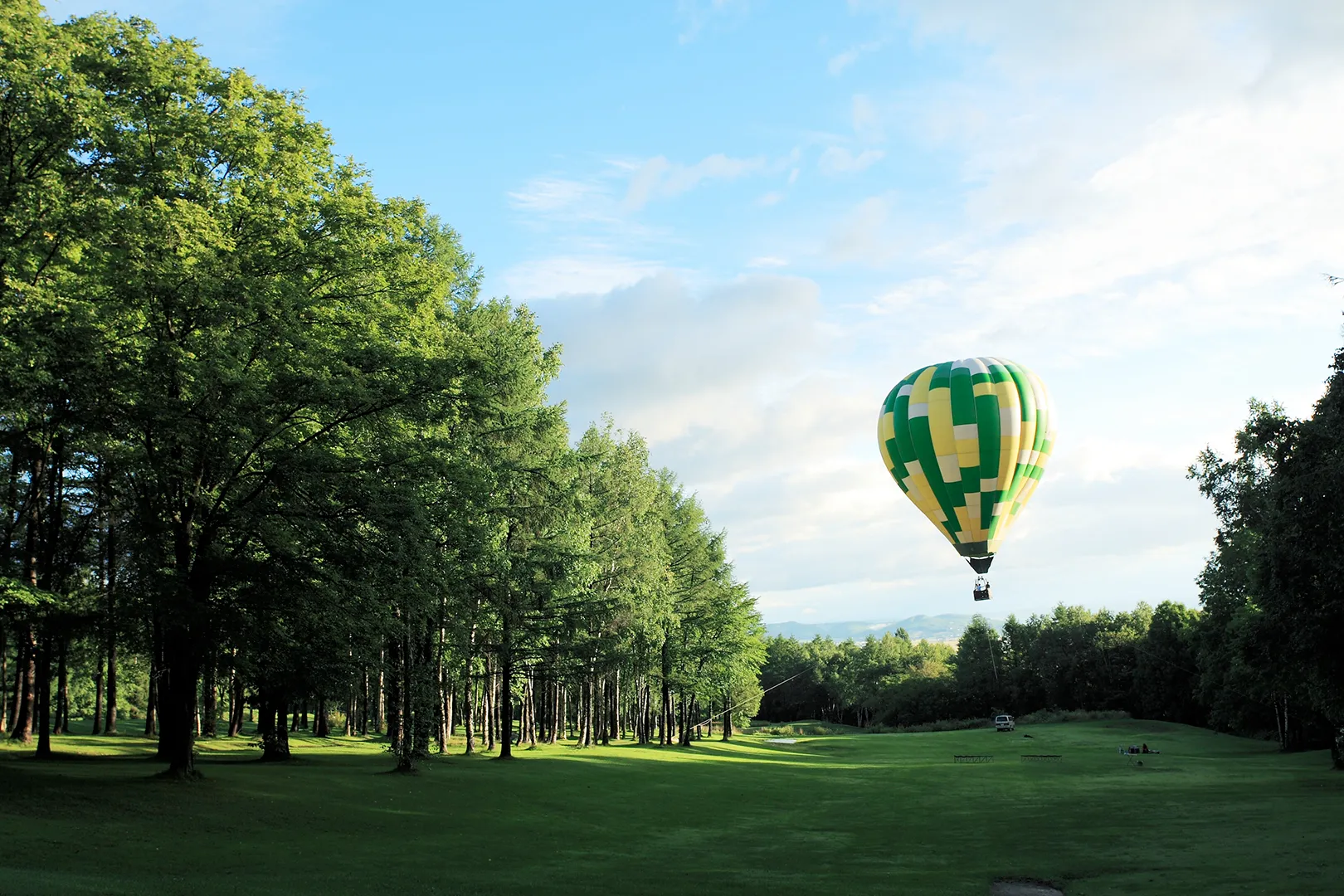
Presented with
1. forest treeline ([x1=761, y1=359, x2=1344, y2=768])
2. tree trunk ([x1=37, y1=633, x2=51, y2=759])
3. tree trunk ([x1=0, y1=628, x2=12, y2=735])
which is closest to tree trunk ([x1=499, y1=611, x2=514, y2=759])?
tree trunk ([x1=37, y1=633, x2=51, y2=759])

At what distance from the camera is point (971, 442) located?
121ft

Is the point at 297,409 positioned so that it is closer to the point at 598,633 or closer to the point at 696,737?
the point at 598,633

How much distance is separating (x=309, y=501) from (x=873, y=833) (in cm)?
1651

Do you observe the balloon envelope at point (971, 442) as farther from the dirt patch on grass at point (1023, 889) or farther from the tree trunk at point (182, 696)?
the tree trunk at point (182, 696)

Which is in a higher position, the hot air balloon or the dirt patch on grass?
the hot air balloon

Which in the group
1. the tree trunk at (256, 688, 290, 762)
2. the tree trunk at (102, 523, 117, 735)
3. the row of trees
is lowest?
the row of trees

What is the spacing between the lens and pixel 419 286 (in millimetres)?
23953

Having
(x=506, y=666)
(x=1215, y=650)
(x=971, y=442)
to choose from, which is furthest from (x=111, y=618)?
(x=1215, y=650)

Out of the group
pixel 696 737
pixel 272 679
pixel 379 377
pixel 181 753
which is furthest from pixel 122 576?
pixel 696 737

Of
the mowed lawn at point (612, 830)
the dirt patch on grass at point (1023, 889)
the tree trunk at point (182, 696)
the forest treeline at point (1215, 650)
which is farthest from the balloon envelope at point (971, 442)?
the tree trunk at point (182, 696)

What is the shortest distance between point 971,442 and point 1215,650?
95.4ft

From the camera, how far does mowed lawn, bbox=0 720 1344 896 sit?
15.1 meters

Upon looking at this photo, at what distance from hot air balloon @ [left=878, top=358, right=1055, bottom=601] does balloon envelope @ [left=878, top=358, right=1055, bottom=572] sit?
0.03m

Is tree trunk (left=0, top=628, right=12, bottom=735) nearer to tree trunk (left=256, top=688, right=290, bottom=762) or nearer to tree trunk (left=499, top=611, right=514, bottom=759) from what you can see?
tree trunk (left=256, top=688, right=290, bottom=762)
